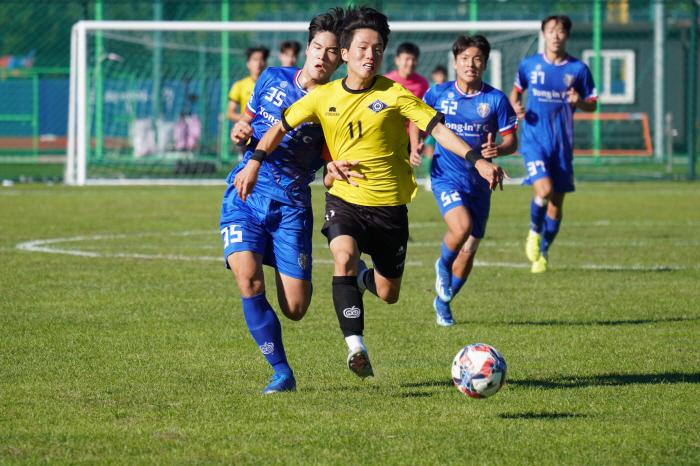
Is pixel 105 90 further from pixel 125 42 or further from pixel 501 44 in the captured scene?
pixel 501 44

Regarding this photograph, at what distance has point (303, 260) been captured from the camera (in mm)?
4996

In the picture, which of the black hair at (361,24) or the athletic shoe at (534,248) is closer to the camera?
the black hair at (361,24)

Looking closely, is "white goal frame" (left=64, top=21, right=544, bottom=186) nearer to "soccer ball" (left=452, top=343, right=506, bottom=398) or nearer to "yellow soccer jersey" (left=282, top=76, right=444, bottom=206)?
"yellow soccer jersey" (left=282, top=76, right=444, bottom=206)

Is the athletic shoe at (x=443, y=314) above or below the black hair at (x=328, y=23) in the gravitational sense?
below

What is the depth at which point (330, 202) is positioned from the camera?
17.1 ft

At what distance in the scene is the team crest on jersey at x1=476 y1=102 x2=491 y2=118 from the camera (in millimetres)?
7168

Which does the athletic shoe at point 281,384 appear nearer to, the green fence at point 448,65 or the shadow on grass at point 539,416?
the shadow on grass at point 539,416

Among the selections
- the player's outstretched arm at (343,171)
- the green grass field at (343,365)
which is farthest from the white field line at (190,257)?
the player's outstretched arm at (343,171)

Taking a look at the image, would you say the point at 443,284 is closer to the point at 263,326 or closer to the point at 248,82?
the point at 263,326

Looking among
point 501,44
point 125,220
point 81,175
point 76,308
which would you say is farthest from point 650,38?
point 76,308

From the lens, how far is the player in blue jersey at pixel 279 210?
4832 millimetres

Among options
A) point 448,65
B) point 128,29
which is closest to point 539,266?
point 128,29

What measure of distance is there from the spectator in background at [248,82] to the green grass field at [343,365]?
2.48m

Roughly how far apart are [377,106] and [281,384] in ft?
5.03
